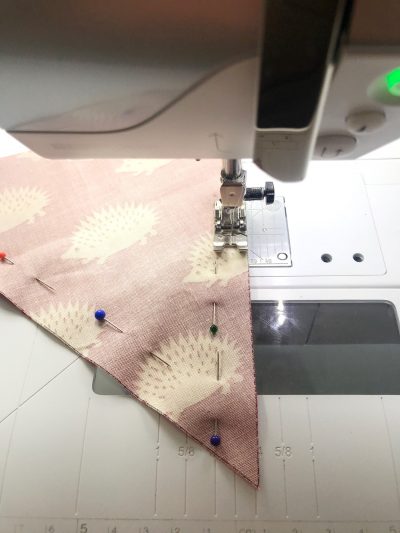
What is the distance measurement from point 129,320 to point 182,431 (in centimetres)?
23

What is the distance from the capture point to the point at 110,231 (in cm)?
95

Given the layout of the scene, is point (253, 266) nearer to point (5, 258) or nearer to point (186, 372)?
point (186, 372)

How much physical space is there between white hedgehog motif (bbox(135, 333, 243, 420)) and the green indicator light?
49 centimetres

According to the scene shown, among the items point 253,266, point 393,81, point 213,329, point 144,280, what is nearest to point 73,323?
point 144,280

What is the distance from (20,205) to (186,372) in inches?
23.0

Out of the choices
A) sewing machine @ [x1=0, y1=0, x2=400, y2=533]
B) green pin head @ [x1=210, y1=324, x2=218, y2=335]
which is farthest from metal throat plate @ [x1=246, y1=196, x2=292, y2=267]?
green pin head @ [x1=210, y1=324, x2=218, y2=335]

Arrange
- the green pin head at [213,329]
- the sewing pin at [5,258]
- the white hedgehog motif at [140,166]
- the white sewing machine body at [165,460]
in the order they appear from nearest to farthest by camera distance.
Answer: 1. the white sewing machine body at [165,460]
2. the green pin head at [213,329]
3. the sewing pin at [5,258]
4. the white hedgehog motif at [140,166]

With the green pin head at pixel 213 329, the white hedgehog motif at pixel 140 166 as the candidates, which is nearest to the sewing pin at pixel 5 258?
the white hedgehog motif at pixel 140 166

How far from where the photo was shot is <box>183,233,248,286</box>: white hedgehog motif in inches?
33.9

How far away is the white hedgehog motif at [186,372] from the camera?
0.73 m

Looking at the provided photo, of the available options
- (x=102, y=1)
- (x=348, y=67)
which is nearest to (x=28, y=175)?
(x=102, y=1)

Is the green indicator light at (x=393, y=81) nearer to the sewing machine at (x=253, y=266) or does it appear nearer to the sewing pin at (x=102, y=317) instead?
the sewing machine at (x=253, y=266)

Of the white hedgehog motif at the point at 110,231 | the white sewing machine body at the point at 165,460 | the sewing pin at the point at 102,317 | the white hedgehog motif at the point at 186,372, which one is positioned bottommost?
the white sewing machine body at the point at 165,460

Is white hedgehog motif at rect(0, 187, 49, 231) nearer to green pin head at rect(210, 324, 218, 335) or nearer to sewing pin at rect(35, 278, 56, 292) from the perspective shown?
sewing pin at rect(35, 278, 56, 292)
